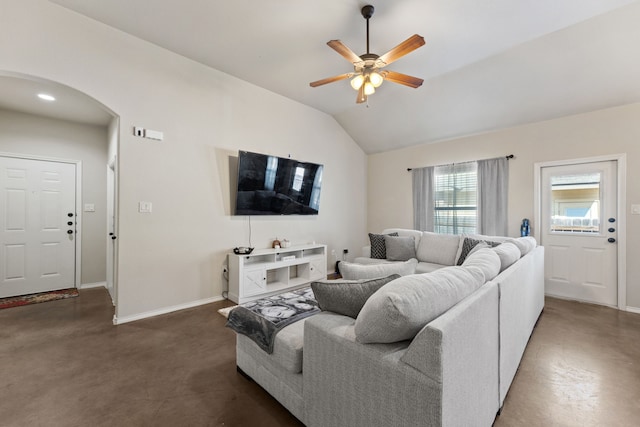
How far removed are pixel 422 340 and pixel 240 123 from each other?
12.2ft

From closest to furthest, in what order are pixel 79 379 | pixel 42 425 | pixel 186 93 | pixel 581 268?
pixel 42 425, pixel 79 379, pixel 186 93, pixel 581 268

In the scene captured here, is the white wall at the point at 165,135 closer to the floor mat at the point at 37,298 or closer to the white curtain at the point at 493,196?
the floor mat at the point at 37,298

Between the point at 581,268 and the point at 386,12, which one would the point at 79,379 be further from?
the point at 581,268

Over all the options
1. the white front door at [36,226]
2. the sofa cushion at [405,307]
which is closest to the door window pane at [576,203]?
A: the sofa cushion at [405,307]

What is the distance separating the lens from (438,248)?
3928mm

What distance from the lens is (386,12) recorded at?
8.32 ft

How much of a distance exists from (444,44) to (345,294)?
3060 mm

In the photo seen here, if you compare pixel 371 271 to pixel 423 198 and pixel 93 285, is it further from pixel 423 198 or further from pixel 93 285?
pixel 93 285

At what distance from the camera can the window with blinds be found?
4.60 m

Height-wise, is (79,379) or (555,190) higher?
(555,190)

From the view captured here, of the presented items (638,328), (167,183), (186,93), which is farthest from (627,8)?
(167,183)

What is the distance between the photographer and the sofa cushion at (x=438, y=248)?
3817 mm

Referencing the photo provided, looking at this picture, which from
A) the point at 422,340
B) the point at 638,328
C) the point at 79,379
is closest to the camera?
the point at 422,340

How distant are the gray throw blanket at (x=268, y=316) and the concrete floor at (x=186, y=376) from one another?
40 cm
